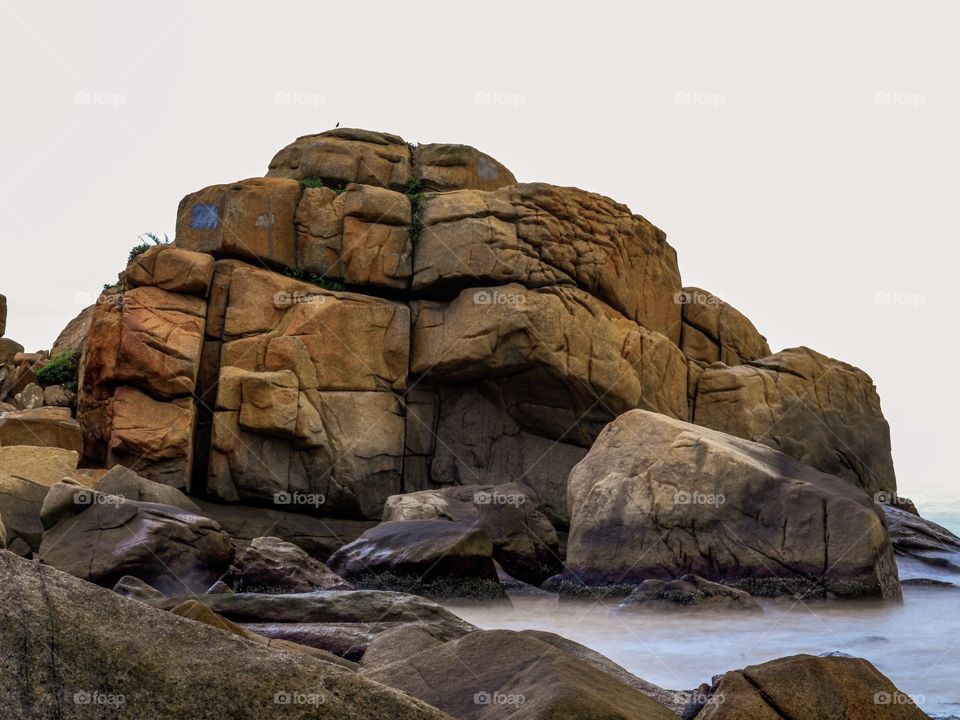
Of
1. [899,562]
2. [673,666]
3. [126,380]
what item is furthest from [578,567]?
[126,380]

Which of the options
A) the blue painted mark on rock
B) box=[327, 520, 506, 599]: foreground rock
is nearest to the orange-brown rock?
the blue painted mark on rock

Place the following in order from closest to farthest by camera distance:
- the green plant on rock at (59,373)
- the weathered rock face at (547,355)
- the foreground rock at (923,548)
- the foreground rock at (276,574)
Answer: the foreground rock at (276,574)
the foreground rock at (923,548)
the weathered rock face at (547,355)
the green plant on rock at (59,373)

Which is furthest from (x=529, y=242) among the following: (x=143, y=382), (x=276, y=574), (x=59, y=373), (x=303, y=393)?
(x=59, y=373)

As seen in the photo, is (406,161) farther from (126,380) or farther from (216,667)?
(216,667)

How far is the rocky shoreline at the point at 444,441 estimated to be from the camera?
8617mm

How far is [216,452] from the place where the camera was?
21641 millimetres

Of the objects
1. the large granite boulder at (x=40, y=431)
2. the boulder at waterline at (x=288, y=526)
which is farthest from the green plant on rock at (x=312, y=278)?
the large granite boulder at (x=40, y=431)

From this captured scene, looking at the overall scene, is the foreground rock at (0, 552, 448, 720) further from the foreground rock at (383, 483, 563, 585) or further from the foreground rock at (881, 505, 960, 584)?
the foreground rock at (881, 505, 960, 584)

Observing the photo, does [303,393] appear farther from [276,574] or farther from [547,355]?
[276,574]

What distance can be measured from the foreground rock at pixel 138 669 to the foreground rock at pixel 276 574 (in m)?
7.91

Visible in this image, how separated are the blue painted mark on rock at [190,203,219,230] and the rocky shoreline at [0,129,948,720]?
53 mm

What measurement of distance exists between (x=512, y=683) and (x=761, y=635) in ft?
20.6

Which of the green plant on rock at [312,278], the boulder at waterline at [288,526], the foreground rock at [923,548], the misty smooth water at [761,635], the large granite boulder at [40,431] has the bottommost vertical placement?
the foreground rock at [923,548]

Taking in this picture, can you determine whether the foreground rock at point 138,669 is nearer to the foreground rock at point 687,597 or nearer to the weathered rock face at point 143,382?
the foreground rock at point 687,597
